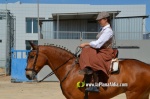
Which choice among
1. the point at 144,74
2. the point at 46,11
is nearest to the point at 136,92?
the point at 144,74

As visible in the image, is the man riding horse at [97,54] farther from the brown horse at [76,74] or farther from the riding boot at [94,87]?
the brown horse at [76,74]

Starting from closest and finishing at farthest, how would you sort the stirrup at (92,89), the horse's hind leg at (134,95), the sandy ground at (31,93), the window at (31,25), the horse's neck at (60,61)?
the stirrup at (92,89) < the horse's hind leg at (134,95) < the horse's neck at (60,61) < the sandy ground at (31,93) < the window at (31,25)

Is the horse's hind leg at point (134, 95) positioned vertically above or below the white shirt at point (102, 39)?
below

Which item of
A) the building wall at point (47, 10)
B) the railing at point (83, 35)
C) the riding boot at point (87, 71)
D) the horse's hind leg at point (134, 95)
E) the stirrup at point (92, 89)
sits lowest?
the horse's hind leg at point (134, 95)

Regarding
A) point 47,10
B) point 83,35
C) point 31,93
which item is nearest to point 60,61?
point 31,93

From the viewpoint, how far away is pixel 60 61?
519cm

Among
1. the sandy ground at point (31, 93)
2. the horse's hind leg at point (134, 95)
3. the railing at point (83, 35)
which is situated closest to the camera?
the horse's hind leg at point (134, 95)

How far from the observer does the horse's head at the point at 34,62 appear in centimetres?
496

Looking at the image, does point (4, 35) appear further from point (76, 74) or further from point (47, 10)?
point (76, 74)

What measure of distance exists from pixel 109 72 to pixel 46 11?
25.3 m

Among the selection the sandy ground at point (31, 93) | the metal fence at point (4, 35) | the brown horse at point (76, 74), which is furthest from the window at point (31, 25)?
the brown horse at point (76, 74)

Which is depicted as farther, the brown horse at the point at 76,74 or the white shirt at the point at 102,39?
the brown horse at the point at 76,74

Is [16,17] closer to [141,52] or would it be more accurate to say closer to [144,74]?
[141,52]

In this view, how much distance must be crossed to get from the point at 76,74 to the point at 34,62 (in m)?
0.83
